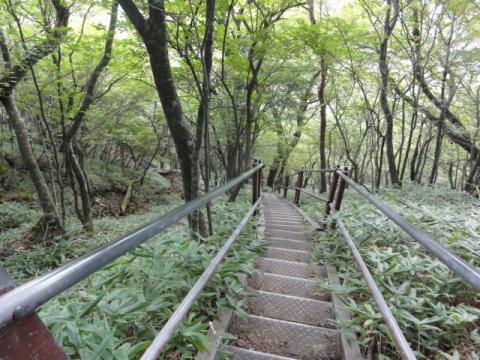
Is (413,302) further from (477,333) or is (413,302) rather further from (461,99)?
(461,99)

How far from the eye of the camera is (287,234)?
170 inches

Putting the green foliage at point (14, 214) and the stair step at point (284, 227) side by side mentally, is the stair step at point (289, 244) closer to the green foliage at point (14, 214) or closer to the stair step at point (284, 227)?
the stair step at point (284, 227)

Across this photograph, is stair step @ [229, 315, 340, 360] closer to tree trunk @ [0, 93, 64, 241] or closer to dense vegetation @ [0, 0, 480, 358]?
dense vegetation @ [0, 0, 480, 358]

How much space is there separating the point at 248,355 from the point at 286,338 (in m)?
0.35

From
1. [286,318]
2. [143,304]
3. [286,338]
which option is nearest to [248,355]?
[286,338]

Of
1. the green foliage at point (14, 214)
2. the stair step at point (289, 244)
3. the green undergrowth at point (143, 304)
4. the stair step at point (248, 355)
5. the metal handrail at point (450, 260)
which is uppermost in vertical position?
the metal handrail at point (450, 260)

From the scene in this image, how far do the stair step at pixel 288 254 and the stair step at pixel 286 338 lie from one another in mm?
1379

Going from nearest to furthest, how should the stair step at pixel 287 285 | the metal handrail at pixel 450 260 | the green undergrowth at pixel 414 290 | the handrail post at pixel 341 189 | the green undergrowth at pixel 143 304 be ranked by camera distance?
the metal handrail at pixel 450 260
the green undergrowth at pixel 143 304
the green undergrowth at pixel 414 290
the stair step at pixel 287 285
the handrail post at pixel 341 189

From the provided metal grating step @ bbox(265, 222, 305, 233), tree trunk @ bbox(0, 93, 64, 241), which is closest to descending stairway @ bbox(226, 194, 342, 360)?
metal grating step @ bbox(265, 222, 305, 233)

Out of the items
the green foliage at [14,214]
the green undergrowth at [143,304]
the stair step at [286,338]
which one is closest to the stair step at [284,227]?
the green undergrowth at [143,304]

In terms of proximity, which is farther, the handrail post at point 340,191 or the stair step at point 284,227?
the stair step at point 284,227

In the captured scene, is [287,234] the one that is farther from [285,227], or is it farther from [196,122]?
[196,122]

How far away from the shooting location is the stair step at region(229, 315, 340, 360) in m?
1.82

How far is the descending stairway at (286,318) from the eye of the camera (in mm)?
1833
